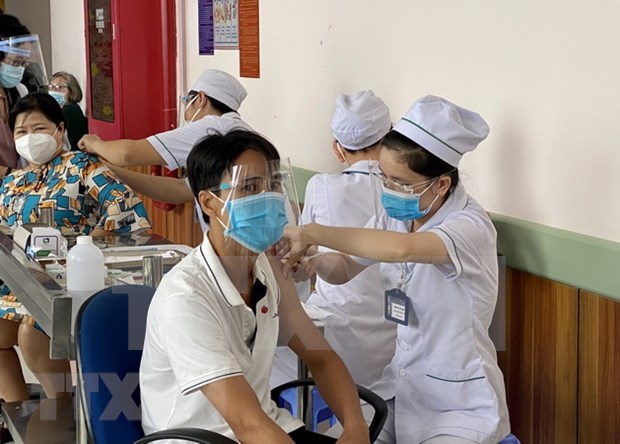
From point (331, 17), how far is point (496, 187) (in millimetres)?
1261

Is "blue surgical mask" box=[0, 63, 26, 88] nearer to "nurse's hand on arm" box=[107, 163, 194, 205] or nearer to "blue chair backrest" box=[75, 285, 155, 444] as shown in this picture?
"nurse's hand on arm" box=[107, 163, 194, 205]

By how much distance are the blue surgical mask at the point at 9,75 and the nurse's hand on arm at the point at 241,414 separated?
103 inches

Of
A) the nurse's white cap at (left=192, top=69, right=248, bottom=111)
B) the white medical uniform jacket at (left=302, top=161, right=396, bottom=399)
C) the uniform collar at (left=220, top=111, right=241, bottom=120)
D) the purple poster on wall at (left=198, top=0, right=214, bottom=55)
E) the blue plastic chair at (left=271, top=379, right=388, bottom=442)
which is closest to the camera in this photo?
the blue plastic chair at (left=271, top=379, right=388, bottom=442)

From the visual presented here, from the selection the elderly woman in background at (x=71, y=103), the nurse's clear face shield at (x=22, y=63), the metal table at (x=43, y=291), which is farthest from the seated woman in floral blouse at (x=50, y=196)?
the elderly woman in background at (x=71, y=103)

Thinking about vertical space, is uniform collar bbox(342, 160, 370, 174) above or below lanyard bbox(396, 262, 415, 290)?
above

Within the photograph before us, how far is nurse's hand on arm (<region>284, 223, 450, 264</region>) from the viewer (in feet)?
6.90

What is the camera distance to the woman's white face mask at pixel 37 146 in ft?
10.8

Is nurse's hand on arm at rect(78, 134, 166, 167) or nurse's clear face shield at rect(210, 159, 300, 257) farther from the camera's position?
nurse's hand on arm at rect(78, 134, 166, 167)

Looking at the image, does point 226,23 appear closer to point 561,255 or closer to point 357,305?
point 357,305

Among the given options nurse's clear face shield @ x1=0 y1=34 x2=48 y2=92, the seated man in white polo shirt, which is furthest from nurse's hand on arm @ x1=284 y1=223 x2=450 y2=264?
nurse's clear face shield @ x1=0 y1=34 x2=48 y2=92

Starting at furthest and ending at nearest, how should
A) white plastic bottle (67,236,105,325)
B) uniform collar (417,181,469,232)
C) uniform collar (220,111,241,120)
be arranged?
uniform collar (220,111,241,120) < white plastic bottle (67,236,105,325) < uniform collar (417,181,469,232)

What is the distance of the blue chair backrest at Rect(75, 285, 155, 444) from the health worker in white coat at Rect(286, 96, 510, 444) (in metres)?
0.40

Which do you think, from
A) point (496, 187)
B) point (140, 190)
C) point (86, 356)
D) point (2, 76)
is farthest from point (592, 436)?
point (2, 76)

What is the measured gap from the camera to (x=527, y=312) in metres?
2.60
